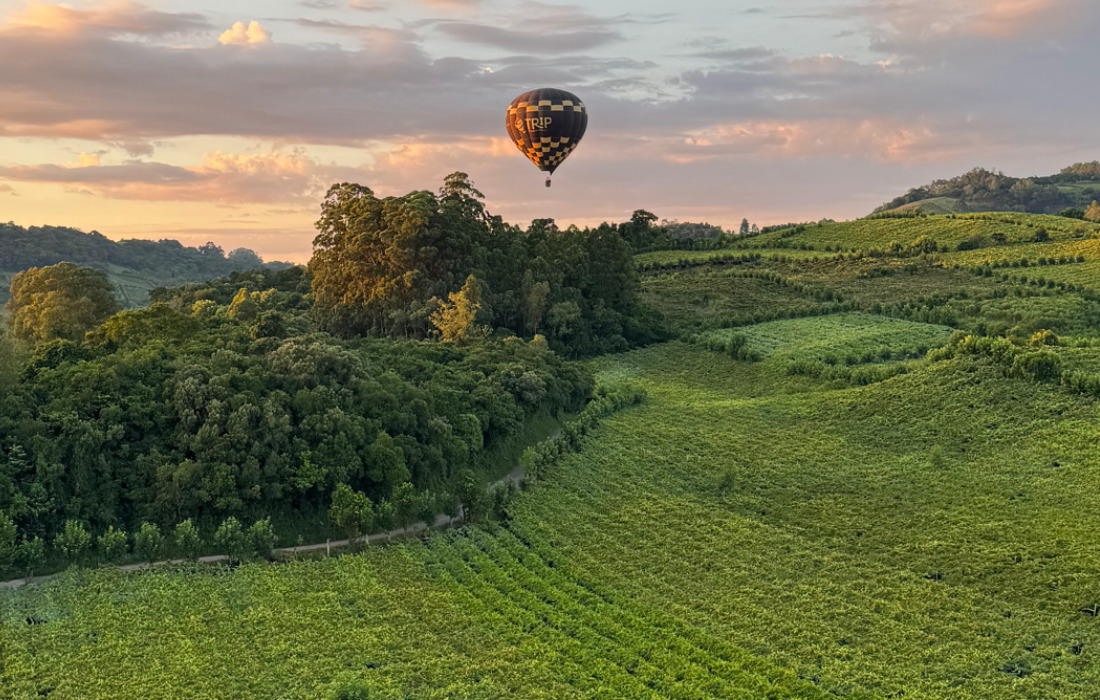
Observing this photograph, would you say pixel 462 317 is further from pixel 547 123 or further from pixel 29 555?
pixel 29 555

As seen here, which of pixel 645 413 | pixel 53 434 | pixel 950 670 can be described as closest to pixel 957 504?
pixel 950 670

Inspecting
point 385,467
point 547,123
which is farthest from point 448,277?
point 385,467

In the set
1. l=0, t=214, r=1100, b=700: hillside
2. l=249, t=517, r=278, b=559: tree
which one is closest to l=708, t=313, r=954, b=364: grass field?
l=0, t=214, r=1100, b=700: hillside

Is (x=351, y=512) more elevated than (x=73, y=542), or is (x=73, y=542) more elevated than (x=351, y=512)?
(x=351, y=512)

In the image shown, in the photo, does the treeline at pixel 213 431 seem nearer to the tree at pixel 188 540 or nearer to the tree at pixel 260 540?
the tree at pixel 188 540

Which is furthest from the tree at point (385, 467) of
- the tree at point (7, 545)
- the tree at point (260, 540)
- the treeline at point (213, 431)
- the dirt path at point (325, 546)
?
the tree at point (7, 545)

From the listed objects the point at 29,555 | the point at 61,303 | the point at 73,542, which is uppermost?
the point at 61,303

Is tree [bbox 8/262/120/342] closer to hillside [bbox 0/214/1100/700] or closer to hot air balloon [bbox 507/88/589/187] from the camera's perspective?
hillside [bbox 0/214/1100/700]
